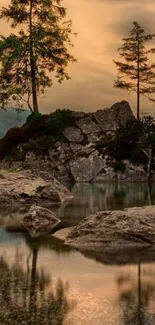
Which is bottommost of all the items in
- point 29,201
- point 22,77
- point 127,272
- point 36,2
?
point 127,272

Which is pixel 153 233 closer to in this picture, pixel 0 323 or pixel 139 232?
pixel 139 232

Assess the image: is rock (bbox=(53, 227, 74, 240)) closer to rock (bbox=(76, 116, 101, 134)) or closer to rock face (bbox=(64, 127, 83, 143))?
rock face (bbox=(64, 127, 83, 143))

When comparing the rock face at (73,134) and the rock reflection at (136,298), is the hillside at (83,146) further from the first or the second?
the rock reflection at (136,298)

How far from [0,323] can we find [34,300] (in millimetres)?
890

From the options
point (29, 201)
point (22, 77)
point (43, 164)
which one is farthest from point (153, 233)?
point (22, 77)

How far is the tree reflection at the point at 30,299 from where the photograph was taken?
210 inches

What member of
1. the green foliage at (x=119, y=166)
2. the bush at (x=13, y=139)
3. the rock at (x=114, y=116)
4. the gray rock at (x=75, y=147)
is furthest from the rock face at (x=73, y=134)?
the green foliage at (x=119, y=166)

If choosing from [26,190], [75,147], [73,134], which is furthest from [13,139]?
[26,190]

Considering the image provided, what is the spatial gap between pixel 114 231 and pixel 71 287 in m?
3.83

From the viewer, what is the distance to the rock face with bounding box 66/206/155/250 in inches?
402

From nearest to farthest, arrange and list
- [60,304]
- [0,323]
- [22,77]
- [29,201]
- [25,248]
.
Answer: [0,323] < [60,304] < [25,248] < [29,201] < [22,77]

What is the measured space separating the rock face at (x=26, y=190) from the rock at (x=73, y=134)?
2627 cm

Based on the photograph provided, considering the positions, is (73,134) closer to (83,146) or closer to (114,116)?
(83,146)

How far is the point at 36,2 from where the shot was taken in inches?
2127
